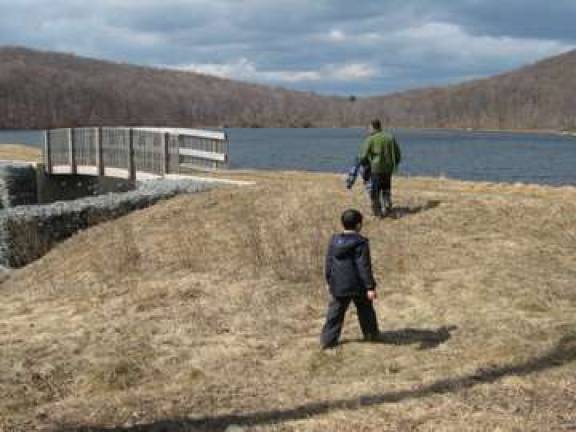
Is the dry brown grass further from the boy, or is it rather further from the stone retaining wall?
the stone retaining wall

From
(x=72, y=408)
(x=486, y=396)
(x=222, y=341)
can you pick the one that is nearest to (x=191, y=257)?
(x=222, y=341)

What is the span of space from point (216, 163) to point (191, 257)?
8371 millimetres

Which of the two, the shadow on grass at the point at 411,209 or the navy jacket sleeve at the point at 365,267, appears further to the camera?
the shadow on grass at the point at 411,209

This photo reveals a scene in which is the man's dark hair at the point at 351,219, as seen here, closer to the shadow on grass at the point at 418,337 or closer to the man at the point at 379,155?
the shadow on grass at the point at 418,337

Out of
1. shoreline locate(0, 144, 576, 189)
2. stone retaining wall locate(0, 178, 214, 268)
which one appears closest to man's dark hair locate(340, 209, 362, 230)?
stone retaining wall locate(0, 178, 214, 268)

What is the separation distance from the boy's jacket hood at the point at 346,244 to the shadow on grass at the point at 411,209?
612cm

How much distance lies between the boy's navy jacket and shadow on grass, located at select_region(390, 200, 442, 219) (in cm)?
610

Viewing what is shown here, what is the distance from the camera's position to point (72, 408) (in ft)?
22.0

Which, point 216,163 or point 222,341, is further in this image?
point 216,163

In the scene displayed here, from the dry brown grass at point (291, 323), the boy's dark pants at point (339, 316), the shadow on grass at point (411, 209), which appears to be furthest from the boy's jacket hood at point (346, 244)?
the shadow on grass at point (411, 209)

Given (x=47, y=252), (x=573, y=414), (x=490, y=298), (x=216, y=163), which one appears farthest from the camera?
(x=216, y=163)

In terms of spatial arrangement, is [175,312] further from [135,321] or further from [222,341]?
[222,341]

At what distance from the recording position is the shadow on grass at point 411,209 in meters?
14.0

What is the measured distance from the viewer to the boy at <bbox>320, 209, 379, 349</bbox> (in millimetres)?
7762
